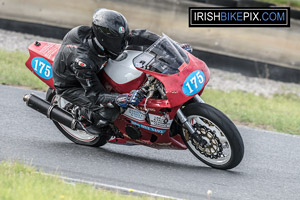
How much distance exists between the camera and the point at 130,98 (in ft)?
19.0

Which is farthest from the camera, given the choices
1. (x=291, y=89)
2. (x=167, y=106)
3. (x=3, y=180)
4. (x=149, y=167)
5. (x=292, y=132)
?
(x=291, y=89)

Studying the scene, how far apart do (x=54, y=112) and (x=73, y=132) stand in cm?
52

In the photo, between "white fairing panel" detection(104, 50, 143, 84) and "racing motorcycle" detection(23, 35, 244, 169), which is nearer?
"racing motorcycle" detection(23, 35, 244, 169)

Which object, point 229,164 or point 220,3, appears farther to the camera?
point 220,3

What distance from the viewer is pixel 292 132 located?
28.3 feet

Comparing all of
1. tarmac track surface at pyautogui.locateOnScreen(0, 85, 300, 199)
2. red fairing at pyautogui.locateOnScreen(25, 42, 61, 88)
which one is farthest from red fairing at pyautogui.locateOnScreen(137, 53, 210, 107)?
red fairing at pyautogui.locateOnScreen(25, 42, 61, 88)

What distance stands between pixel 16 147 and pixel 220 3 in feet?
21.8

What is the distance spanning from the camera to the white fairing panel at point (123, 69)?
601 cm

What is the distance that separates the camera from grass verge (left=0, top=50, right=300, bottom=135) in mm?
8992

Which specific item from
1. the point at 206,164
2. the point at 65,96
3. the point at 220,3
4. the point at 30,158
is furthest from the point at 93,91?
the point at 220,3

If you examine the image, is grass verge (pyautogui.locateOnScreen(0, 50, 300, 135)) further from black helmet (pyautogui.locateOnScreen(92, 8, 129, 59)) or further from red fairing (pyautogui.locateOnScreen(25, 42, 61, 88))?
black helmet (pyautogui.locateOnScreen(92, 8, 129, 59))

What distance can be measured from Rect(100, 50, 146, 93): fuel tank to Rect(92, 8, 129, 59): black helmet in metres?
0.21

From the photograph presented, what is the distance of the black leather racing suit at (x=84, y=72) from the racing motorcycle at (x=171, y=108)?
0.52ft

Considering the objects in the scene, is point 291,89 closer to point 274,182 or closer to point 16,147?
point 274,182
